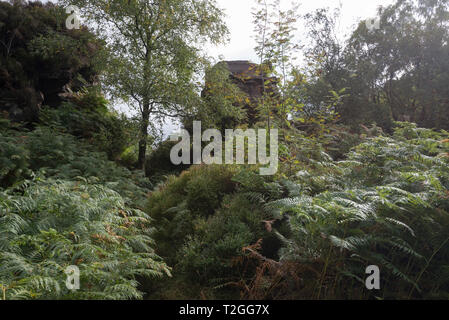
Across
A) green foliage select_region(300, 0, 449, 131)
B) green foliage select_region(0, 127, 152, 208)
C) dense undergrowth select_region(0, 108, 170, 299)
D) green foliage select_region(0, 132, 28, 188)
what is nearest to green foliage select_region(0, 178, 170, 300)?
dense undergrowth select_region(0, 108, 170, 299)

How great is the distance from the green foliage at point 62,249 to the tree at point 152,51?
17.4ft

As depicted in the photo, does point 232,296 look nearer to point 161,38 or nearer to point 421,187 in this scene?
point 421,187

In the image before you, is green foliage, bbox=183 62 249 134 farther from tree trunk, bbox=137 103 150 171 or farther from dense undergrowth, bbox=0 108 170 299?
dense undergrowth, bbox=0 108 170 299

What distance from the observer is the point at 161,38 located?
9.97 meters

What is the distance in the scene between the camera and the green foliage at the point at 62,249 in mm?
2768

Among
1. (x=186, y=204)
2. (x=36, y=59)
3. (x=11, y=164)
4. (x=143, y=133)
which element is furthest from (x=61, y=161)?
(x=36, y=59)

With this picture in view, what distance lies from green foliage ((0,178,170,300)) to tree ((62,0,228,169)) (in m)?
5.32

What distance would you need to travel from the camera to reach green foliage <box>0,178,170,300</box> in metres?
2.77

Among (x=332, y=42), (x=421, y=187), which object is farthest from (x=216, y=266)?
(x=332, y=42)

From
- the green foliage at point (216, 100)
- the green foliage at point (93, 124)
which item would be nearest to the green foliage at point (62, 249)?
the green foliage at point (93, 124)

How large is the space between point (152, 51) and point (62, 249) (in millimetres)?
8384

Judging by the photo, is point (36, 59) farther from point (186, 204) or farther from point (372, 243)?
point (372, 243)

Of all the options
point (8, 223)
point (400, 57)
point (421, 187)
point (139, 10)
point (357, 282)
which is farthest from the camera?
point (400, 57)
